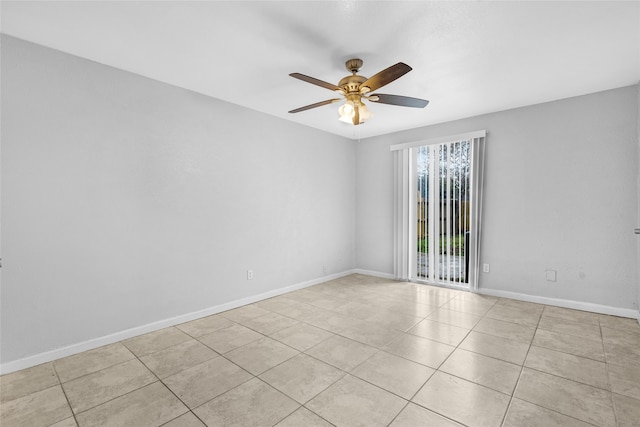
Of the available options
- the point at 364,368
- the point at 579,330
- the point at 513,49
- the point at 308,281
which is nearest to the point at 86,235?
the point at 364,368

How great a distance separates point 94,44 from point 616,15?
400cm

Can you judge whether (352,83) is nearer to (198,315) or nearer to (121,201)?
(121,201)

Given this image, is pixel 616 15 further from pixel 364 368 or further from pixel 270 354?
pixel 270 354

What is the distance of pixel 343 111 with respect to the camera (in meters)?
2.71

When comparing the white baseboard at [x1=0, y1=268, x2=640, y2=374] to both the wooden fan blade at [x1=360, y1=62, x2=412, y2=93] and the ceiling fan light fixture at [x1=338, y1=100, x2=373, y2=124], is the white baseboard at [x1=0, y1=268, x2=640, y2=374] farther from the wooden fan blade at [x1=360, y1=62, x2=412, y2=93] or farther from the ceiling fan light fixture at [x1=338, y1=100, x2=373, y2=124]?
the wooden fan blade at [x1=360, y1=62, x2=412, y2=93]

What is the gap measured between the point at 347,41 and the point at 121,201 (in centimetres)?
255

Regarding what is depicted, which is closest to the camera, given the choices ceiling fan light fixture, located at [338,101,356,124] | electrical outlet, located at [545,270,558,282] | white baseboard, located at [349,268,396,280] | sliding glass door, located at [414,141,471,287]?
ceiling fan light fixture, located at [338,101,356,124]

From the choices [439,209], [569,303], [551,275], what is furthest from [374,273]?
[569,303]

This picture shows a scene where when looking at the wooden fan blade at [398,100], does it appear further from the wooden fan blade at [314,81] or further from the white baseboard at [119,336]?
the white baseboard at [119,336]

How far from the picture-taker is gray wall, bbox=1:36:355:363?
232cm

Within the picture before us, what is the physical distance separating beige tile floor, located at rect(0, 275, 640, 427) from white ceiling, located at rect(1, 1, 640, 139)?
261 cm

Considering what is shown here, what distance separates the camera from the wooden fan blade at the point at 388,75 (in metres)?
2.04

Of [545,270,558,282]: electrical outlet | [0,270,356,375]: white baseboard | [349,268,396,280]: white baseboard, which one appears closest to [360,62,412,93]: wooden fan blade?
[0,270,356,375]: white baseboard

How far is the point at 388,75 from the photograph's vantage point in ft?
7.22
